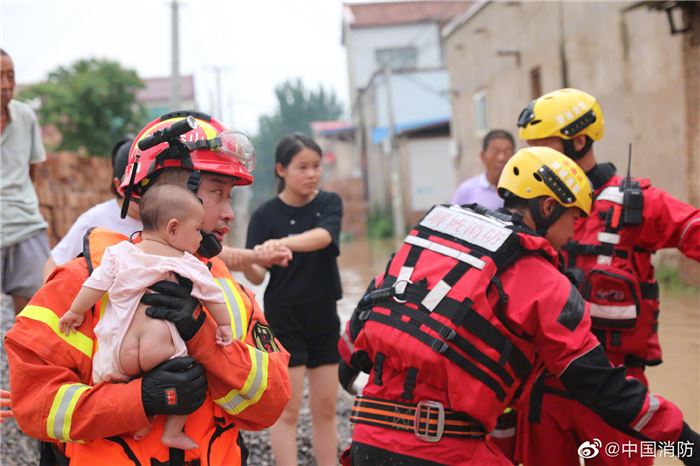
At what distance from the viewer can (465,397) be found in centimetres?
227

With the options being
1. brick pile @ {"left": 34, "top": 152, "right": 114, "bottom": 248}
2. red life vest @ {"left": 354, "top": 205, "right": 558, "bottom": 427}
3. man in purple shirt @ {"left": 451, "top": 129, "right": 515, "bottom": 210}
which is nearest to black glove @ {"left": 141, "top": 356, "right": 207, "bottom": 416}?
red life vest @ {"left": 354, "top": 205, "right": 558, "bottom": 427}

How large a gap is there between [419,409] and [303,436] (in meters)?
2.85

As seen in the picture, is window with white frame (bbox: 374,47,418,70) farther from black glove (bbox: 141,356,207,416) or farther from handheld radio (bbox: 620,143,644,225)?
black glove (bbox: 141,356,207,416)

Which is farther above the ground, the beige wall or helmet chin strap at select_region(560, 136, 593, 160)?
the beige wall

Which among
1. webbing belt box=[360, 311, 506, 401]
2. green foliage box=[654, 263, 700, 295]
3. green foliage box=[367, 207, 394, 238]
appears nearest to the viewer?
webbing belt box=[360, 311, 506, 401]

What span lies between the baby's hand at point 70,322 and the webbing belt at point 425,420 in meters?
1.20

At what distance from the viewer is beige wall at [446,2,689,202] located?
371 inches

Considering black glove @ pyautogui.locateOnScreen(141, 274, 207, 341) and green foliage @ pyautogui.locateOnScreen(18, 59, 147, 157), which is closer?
black glove @ pyautogui.locateOnScreen(141, 274, 207, 341)

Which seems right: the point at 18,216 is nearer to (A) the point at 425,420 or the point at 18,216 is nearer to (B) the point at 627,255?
(A) the point at 425,420

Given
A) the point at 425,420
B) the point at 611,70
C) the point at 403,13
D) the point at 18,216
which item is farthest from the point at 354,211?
the point at 425,420

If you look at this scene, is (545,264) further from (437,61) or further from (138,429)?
(437,61)

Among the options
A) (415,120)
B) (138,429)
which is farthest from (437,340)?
(415,120)

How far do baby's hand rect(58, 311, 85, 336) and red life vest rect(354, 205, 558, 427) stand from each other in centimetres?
109

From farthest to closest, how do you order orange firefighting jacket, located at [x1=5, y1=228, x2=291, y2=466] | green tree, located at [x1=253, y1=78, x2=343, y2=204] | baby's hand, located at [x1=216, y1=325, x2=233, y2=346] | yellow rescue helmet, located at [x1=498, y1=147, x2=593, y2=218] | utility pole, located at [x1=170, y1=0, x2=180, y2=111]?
green tree, located at [x1=253, y1=78, x2=343, y2=204]
utility pole, located at [x1=170, y1=0, x2=180, y2=111]
yellow rescue helmet, located at [x1=498, y1=147, x2=593, y2=218]
baby's hand, located at [x1=216, y1=325, x2=233, y2=346]
orange firefighting jacket, located at [x1=5, y1=228, x2=291, y2=466]
